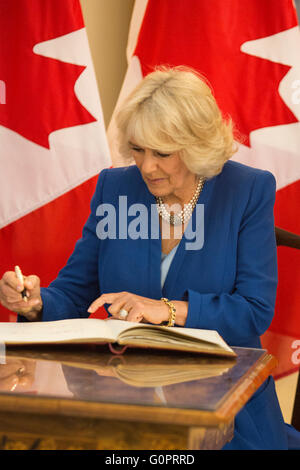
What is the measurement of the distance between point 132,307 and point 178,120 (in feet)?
1.92

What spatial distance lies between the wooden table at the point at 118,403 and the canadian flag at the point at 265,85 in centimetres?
135

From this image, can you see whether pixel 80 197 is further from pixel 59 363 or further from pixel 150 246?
pixel 59 363

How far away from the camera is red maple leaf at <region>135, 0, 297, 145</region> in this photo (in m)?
2.50

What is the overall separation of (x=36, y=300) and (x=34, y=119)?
3.55ft

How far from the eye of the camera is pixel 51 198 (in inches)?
102

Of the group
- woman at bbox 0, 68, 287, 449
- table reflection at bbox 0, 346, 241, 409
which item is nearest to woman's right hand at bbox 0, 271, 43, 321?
woman at bbox 0, 68, 287, 449

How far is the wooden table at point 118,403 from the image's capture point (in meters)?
0.97

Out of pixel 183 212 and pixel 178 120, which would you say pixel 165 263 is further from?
pixel 178 120

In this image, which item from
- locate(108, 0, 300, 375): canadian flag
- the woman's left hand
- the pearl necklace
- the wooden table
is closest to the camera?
the wooden table

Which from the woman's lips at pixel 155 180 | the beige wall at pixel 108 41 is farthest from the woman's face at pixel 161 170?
the beige wall at pixel 108 41

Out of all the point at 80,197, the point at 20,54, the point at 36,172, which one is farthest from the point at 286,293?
the point at 20,54

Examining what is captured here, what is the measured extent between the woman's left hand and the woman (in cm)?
6

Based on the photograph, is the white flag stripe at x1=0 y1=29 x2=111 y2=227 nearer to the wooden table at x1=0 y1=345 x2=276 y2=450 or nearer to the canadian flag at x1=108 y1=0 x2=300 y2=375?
the canadian flag at x1=108 y1=0 x2=300 y2=375

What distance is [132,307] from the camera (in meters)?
1.48
